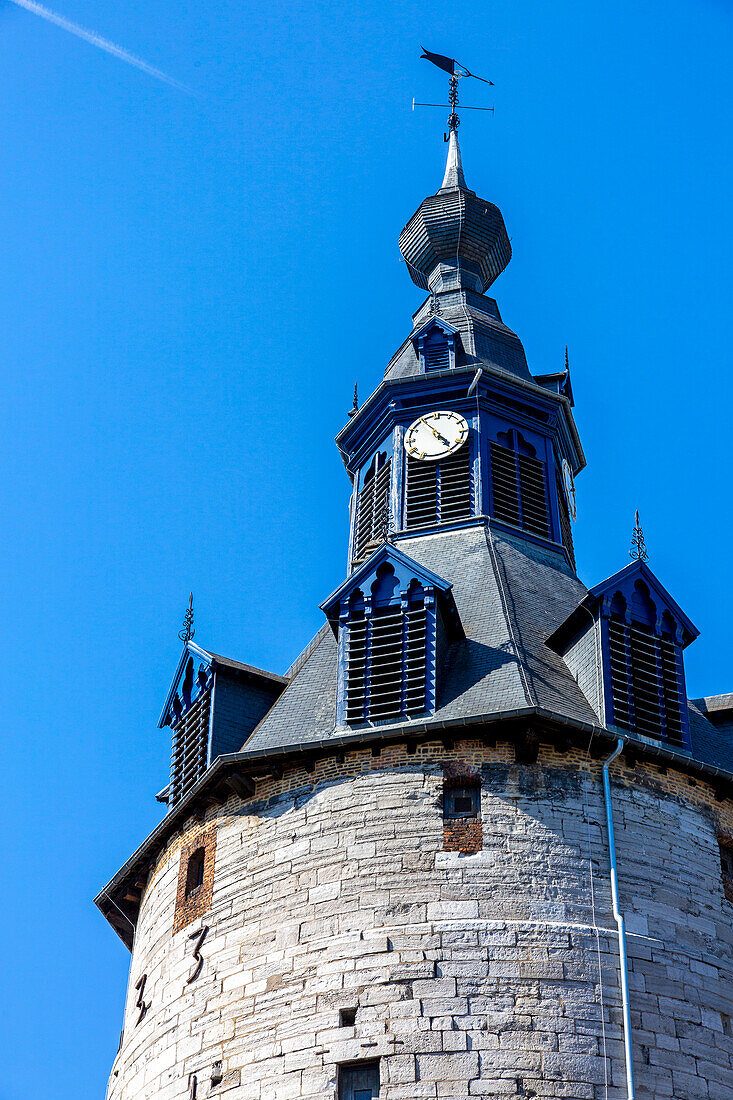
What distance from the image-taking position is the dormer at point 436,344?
3212cm

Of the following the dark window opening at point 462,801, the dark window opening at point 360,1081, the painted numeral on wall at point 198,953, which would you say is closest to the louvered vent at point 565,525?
the dark window opening at point 462,801

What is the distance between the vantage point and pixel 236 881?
2350 centimetres

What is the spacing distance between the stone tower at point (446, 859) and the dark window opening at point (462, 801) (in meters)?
0.03

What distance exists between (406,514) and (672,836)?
875cm

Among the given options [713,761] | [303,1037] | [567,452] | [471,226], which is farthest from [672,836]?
[471,226]

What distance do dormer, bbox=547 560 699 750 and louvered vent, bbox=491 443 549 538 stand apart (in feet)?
13.7

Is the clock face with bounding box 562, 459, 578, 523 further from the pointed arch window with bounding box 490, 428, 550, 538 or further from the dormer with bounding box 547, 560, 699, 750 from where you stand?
the dormer with bounding box 547, 560, 699, 750

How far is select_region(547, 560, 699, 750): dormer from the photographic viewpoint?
963 inches

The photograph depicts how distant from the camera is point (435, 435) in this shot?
30828mm

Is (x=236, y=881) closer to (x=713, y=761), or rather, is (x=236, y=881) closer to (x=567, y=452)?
(x=713, y=761)

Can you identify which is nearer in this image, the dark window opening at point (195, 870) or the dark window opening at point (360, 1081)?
the dark window opening at point (360, 1081)

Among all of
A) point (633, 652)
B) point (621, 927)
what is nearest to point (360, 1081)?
point (621, 927)

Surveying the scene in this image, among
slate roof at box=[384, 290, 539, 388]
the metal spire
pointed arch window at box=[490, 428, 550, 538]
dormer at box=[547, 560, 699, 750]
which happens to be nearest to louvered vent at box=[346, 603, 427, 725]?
dormer at box=[547, 560, 699, 750]

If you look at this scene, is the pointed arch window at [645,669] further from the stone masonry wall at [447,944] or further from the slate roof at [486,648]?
the stone masonry wall at [447,944]
